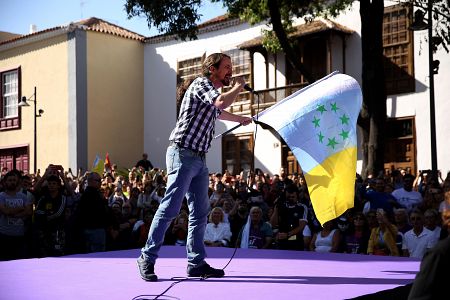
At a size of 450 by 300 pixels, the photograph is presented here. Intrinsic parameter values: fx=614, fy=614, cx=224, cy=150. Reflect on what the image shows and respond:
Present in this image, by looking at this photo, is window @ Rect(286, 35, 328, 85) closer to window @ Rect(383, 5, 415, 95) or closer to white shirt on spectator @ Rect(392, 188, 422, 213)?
window @ Rect(383, 5, 415, 95)

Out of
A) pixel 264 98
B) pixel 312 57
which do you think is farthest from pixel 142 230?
pixel 312 57

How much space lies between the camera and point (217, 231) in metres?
9.00

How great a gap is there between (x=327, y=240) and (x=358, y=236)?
0.42 meters

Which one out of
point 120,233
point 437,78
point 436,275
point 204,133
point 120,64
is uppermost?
point 120,64

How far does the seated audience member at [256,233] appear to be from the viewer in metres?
8.44

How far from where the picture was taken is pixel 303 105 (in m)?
4.99

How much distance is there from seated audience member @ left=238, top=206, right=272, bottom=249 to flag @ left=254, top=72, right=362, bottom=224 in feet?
11.9

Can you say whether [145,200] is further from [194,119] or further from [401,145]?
[401,145]

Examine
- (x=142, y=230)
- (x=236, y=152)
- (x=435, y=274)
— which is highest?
(x=236, y=152)

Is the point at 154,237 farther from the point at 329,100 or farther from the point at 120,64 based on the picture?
the point at 120,64

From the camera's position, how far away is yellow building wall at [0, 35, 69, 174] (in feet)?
77.3

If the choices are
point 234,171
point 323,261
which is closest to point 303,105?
point 323,261

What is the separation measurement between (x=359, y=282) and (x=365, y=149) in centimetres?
872

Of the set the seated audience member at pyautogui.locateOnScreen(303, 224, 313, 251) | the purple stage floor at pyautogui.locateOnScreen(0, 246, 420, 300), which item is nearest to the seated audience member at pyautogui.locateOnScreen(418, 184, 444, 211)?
the seated audience member at pyautogui.locateOnScreen(303, 224, 313, 251)
